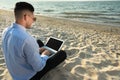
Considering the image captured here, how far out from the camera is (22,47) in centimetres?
288

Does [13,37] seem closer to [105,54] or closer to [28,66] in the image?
[28,66]

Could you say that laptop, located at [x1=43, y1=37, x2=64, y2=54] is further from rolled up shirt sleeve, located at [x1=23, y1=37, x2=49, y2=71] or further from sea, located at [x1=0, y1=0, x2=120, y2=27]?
sea, located at [x1=0, y1=0, x2=120, y2=27]

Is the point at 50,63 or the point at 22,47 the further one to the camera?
the point at 50,63

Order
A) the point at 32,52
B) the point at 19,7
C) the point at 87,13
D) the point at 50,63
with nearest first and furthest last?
the point at 19,7 < the point at 32,52 < the point at 50,63 < the point at 87,13

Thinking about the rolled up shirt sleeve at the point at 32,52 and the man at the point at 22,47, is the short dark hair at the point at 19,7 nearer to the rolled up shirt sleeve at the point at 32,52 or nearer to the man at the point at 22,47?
the man at the point at 22,47

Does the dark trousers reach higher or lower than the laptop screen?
lower

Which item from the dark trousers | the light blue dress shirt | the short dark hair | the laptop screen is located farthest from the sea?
the short dark hair

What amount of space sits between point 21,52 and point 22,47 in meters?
0.11

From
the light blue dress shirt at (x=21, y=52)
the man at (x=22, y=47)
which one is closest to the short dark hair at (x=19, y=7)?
the man at (x=22, y=47)

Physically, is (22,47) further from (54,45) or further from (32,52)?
(54,45)

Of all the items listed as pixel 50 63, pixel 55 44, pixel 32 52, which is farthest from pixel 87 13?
pixel 32 52

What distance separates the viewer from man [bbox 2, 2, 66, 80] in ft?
9.36

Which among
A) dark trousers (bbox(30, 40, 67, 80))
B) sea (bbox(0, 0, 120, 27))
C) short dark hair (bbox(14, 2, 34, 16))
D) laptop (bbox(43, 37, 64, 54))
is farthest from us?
sea (bbox(0, 0, 120, 27))

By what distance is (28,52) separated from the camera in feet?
9.67
